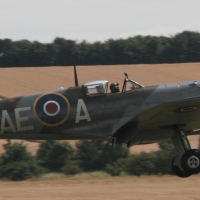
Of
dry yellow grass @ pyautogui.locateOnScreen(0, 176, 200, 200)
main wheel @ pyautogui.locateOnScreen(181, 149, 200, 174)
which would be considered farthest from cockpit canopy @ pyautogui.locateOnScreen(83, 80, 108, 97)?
dry yellow grass @ pyautogui.locateOnScreen(0, 176, 200, 200)

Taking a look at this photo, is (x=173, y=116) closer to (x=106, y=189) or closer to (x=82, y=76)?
(x=106, y=189)

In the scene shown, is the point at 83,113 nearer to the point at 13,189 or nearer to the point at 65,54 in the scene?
the point at 13,189

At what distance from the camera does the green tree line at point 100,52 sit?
67.1 meters

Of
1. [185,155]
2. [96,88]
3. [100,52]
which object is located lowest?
[185,155]

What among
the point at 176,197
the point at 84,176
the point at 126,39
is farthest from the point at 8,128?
the point at 126,39

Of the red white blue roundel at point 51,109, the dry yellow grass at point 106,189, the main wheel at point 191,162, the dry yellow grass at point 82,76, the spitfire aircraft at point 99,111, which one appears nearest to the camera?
the spitfire aircraft at point 99,111

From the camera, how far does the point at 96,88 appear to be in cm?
1266

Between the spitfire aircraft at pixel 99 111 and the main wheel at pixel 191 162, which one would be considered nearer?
the spitfire aircraft at pixel 99 111

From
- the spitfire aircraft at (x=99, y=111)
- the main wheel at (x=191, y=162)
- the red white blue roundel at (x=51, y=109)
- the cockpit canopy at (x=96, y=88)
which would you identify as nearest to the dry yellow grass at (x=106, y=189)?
the main wheel at (x=191, y=162)

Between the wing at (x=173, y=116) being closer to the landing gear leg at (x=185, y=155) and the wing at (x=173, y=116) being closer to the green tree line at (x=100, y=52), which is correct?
the landing gear leg at (x=185, y=155)

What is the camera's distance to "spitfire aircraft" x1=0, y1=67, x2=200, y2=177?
12.6 m

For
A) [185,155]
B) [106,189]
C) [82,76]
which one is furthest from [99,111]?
[82,76]

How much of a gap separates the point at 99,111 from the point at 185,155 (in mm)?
2349

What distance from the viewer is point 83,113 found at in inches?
500
